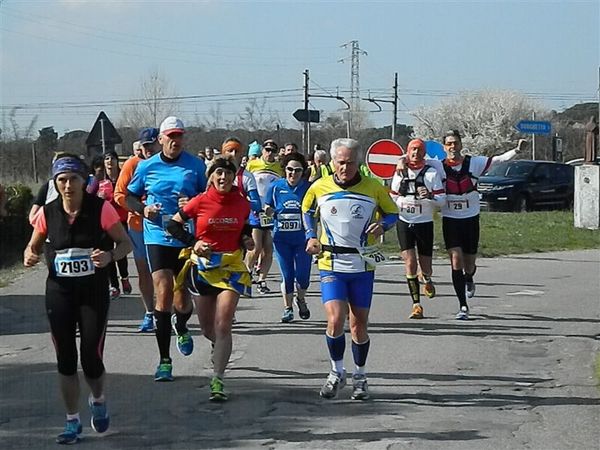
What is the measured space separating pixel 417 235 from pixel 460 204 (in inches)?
24.4

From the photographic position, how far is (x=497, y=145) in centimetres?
8806

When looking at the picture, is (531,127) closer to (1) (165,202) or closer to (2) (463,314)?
(2) (463,314)

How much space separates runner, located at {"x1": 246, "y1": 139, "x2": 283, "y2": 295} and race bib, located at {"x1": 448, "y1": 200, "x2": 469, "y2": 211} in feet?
9.57

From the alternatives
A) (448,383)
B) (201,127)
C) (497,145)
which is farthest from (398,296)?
(497,145)

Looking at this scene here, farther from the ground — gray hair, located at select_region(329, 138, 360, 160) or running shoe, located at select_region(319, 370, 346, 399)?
gray hair, located at select_region(329, 138, 360, 160)

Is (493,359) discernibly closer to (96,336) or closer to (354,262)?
(354,262)

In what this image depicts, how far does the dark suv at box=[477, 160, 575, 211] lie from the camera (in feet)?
120

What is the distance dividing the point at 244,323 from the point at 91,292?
549 centimetres

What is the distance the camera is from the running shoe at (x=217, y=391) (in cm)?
855

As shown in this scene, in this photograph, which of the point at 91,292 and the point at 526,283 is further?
the point at 526,283

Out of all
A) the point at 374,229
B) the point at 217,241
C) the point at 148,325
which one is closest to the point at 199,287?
the point at 217,241

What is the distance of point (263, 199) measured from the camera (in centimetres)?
1518

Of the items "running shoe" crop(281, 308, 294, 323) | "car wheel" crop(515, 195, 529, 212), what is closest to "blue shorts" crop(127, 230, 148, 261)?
"running shoe" crop(281, 308, 294, 323)

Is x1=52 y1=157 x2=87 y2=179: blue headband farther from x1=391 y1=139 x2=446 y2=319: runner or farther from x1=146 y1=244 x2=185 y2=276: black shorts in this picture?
x1=391 y1=139 x2=446 y2=319: runner
